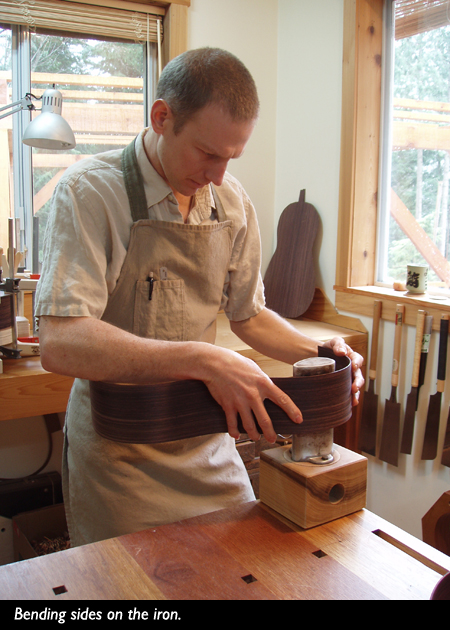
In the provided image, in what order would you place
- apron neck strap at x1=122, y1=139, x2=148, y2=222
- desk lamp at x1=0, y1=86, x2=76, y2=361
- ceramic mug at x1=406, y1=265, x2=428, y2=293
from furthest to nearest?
ceramic mug at x1=406, y1=265, x2=428, y2=293 < desk lamp at x1=0, y1=86, x2=76, y2=361 < apron neck strap at x1=122, y1=139, x2=148, y2=222

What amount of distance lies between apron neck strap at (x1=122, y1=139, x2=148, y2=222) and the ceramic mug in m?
1.40

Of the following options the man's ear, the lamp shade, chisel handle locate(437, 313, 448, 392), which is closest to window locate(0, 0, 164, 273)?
the lamp shade

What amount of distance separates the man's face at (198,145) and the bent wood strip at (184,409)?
1.44ft

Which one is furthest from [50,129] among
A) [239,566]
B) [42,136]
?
[239,566]

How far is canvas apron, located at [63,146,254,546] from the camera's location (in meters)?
1.09

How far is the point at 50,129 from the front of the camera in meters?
2.01

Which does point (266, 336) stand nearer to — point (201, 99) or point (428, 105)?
point (201, 99)

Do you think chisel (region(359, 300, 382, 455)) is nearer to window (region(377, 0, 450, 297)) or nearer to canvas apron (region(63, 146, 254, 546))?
window (region(377, 0, 450, 297))

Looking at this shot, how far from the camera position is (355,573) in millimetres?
771

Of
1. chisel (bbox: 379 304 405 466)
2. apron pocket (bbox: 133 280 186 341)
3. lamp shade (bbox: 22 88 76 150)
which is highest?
lamp shade (bbox: 22 88 76 150)

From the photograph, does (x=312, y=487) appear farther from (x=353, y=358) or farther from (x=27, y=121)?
(x=27, y=121)

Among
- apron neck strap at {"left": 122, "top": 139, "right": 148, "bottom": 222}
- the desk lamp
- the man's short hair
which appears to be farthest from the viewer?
the desk lamp

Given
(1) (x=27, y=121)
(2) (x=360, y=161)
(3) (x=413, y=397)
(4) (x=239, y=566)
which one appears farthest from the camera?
(1) (x=27, y=121)

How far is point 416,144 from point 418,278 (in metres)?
0.58
